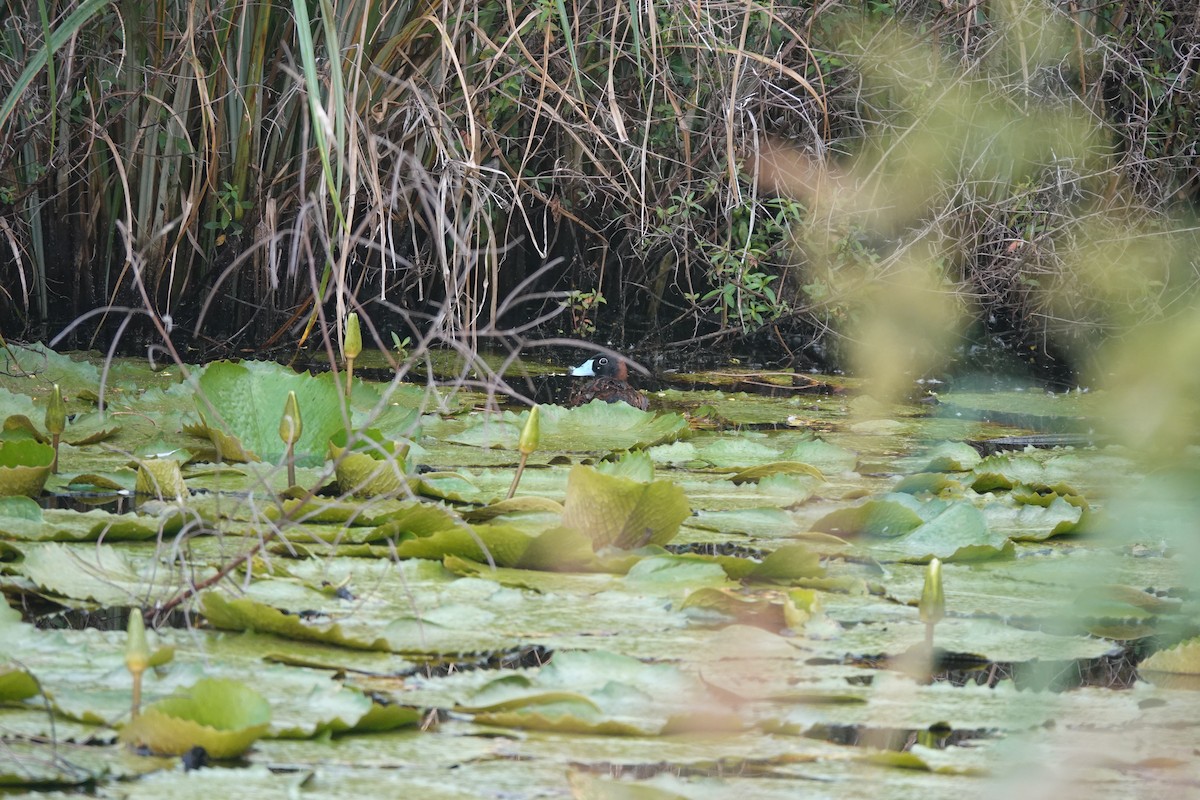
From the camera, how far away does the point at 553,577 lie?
1.48m

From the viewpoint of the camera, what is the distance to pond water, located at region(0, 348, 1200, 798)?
3.09ft

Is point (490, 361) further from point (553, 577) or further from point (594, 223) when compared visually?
point (553, 577)

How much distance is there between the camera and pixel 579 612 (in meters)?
1.33

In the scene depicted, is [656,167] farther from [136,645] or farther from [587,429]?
[136,645]

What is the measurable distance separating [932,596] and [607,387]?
75.9 inches

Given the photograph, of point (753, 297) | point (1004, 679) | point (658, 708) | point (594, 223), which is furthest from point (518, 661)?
point (594, 223)

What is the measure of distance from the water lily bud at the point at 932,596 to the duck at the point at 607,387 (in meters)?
1.60

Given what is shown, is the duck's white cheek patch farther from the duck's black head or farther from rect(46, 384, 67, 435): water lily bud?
rect(46, 384, 67, 435): water lily bud

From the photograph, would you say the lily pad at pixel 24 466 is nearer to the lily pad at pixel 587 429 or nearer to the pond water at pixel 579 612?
the pond water at pixel 579 612

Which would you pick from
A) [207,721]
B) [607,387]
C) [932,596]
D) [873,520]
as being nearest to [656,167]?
[607,387]

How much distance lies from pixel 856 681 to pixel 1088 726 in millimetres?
195

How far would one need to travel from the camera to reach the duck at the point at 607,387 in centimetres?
300

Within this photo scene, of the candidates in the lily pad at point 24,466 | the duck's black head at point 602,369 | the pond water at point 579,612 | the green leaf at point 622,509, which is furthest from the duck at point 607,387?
the lily pad at point 24,466

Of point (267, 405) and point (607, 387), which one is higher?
point (267, 405)
